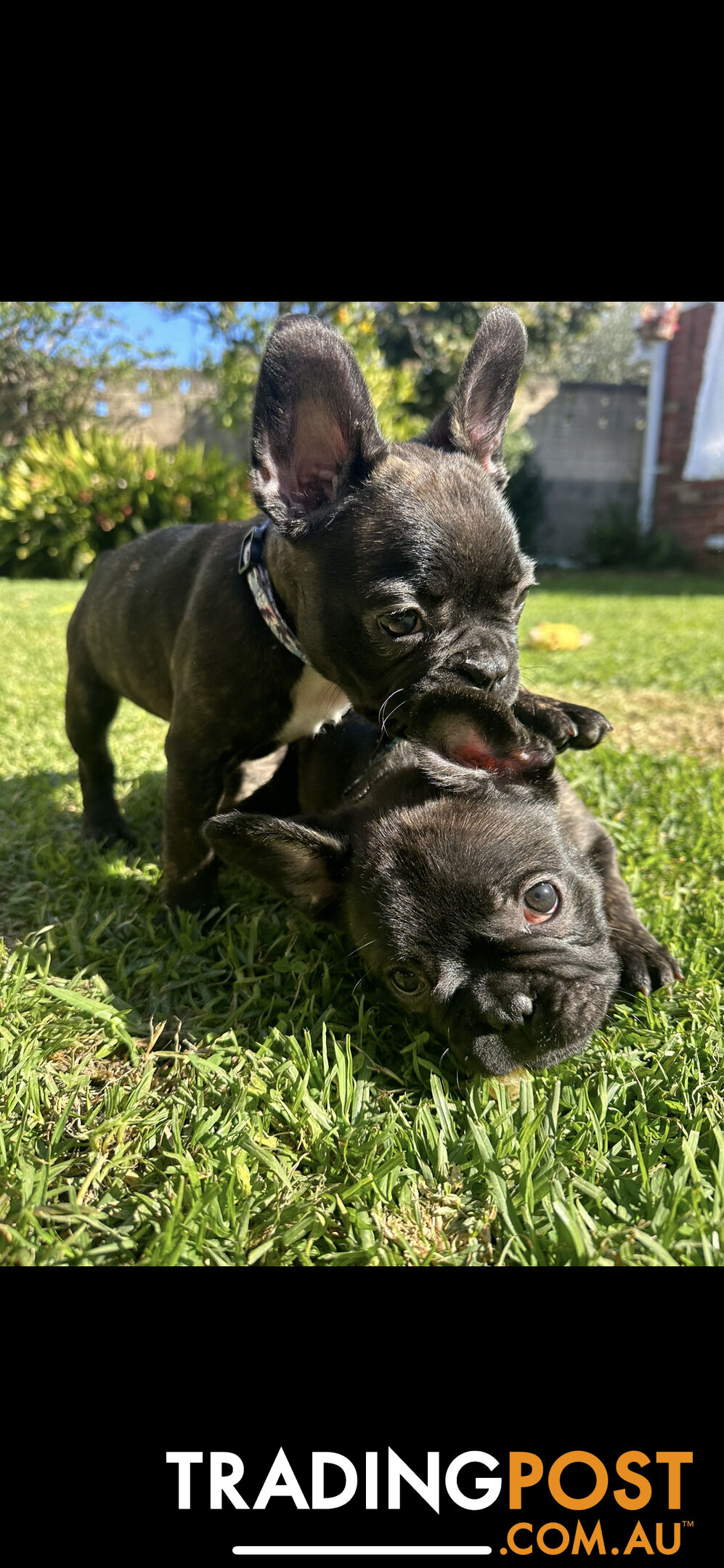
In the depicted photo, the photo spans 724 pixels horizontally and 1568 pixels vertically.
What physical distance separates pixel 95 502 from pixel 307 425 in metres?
14.6

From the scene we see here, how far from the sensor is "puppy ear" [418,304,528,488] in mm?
3080

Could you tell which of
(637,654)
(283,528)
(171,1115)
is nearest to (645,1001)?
(171,1115)

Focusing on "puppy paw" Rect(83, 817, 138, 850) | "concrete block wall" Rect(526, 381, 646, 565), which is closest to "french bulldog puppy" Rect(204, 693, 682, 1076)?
"puppy paw" Rect(83, 817, 138, 850)

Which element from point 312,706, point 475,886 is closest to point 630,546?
point 312,706

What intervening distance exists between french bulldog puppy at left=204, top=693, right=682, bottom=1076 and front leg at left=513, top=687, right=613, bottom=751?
188mm

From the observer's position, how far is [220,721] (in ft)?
10.0

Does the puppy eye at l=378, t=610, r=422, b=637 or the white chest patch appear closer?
the puppy eye at l=378, t=610, r=422, b=637

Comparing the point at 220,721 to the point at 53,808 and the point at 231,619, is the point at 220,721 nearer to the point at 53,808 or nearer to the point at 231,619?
the point at 231,619

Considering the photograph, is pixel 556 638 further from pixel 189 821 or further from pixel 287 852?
pixel 287 852

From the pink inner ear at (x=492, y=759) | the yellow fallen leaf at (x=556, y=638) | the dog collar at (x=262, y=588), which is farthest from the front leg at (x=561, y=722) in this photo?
the yellow fallen leaf at (x=556, y=638)

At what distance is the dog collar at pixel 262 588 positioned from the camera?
2.95 metres

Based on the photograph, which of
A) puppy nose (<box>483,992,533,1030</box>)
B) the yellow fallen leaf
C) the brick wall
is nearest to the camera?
puppy nose (<box>483,992,533,1030</box>)

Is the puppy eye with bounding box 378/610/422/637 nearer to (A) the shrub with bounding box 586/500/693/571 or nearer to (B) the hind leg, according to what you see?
(B) the hind leg
